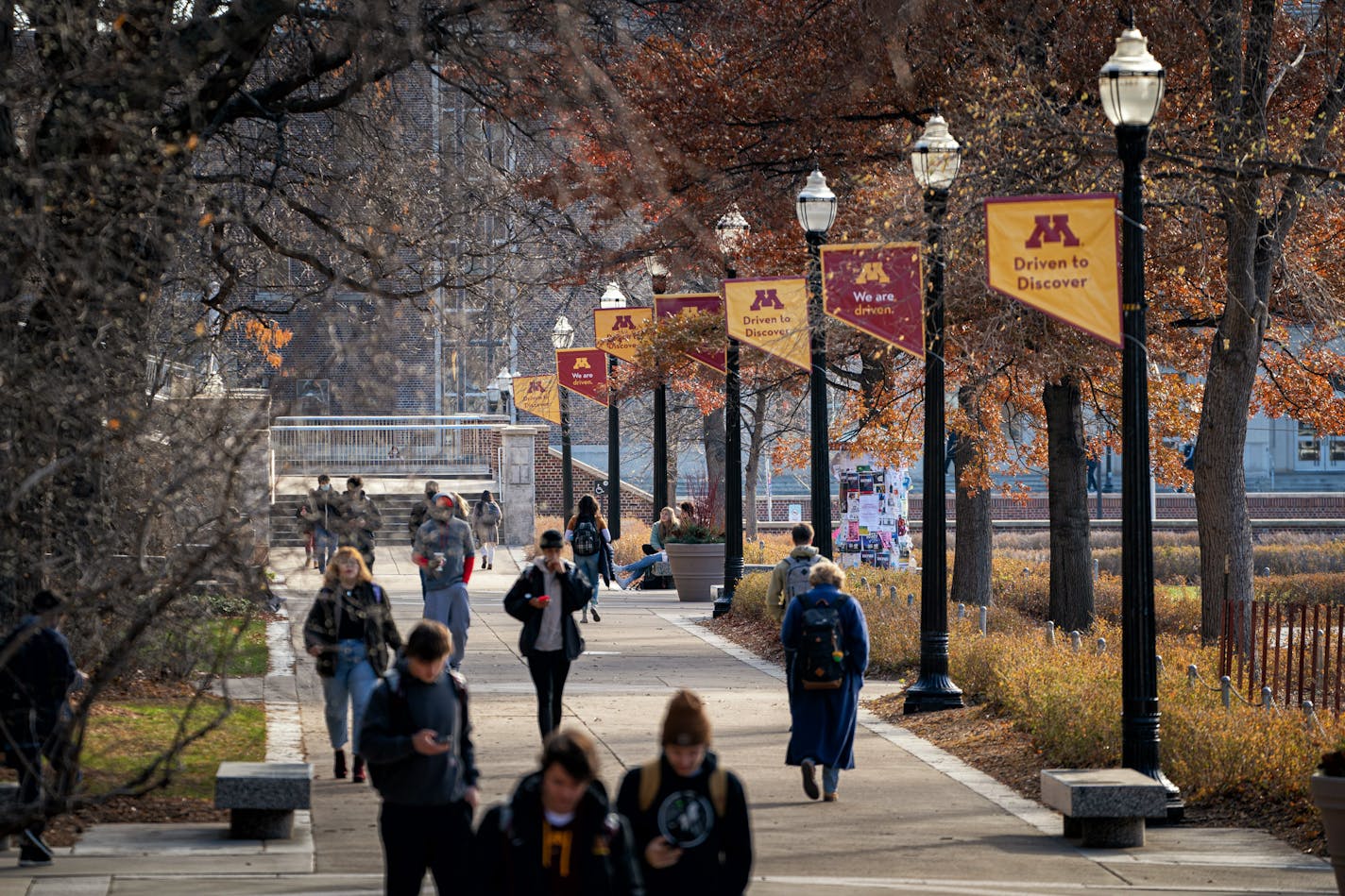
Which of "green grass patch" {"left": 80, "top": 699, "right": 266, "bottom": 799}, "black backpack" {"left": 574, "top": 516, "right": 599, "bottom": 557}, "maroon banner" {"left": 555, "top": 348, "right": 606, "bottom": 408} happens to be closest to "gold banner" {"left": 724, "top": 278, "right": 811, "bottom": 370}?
"black backpack" {"left": 574, "top": 516, "right": 599, "bottom": 557}

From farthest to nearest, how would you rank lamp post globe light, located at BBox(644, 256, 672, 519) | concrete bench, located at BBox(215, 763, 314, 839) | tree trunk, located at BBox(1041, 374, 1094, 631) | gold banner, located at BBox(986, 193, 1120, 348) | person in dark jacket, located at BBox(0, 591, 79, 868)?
lamp post globe light, located at BBox(644, 256, 672, 519) < tree trunk, located at BBox(1041, 374, 1094, 631) < gold banner, located at BBox(986, 193, 1120, 348) < concrete bench, located at BBox(215, 763, 314, 839) < person in dark jacket, located at BBox(0, 591, 79, 868)

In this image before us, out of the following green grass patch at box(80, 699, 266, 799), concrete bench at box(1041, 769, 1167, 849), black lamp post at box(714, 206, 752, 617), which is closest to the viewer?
concrete bench at box(1041, 769, 1167, 849)

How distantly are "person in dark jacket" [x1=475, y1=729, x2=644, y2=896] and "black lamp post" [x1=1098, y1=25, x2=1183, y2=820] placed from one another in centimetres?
629

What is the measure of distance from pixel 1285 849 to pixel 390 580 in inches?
864

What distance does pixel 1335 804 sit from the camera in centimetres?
855

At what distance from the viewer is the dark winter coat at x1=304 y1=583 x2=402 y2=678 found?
1080 cm

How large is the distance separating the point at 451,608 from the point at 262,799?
526cm

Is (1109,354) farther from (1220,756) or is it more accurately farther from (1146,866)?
(1146,866)

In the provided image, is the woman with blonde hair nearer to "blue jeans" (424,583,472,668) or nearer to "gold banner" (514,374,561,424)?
"blue jeans" (424,583,472,668)

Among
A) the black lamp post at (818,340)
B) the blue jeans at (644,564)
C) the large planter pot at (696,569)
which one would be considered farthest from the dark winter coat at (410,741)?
the blue jeans at (644,564)

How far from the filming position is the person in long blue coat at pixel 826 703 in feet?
37.6

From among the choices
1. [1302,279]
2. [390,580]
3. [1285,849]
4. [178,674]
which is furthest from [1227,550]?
[390,580]

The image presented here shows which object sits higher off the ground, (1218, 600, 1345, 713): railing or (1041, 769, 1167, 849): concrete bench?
(1218, 600, 1345, 713): railing

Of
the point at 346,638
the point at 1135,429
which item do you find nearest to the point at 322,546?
the point at 346,638
